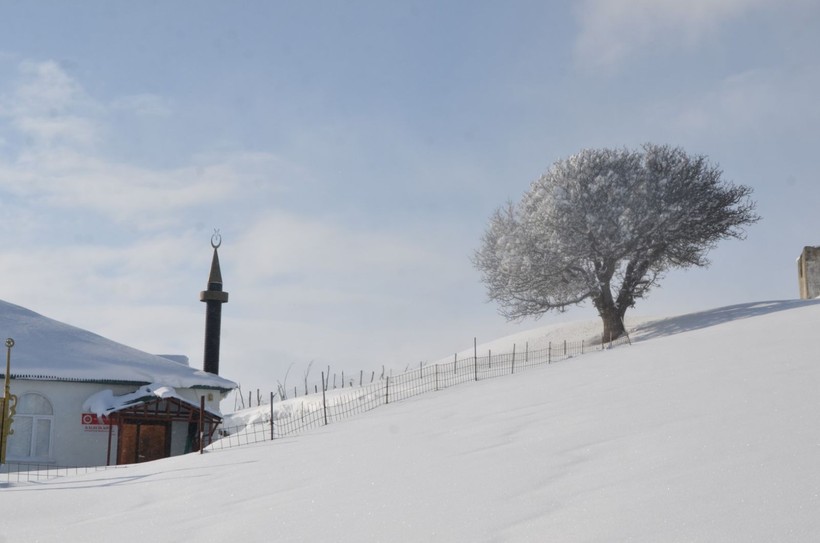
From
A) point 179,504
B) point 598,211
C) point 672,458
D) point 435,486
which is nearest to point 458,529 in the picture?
point 435,486

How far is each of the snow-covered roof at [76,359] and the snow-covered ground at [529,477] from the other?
34.9 feet

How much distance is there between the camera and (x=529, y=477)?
9.80 meters

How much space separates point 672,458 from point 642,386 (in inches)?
292

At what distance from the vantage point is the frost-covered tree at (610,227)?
4231 cm

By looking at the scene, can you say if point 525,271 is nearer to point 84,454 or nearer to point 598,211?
point 598,211

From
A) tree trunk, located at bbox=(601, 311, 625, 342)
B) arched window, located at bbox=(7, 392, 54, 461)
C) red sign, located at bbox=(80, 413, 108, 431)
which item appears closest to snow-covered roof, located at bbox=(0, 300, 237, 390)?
arched window, located at bbox=(7, 392, 54, 461)

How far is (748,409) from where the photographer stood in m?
12.0

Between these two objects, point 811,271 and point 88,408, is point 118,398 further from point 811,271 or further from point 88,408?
point 811,271

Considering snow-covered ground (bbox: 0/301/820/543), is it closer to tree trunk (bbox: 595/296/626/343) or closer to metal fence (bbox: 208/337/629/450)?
metal fence (bbox: 208/337/629/450)

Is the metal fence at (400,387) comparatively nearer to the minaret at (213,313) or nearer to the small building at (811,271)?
the minaret at (213,313)

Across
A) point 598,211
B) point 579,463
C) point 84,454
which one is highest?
point 598,211

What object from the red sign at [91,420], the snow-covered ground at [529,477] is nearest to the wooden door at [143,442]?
the red sign at [91,420]

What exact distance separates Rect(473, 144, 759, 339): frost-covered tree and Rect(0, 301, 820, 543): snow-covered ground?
2278cm

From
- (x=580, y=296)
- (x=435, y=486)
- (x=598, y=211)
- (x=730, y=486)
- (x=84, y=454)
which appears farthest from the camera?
(x=580, y=296)
